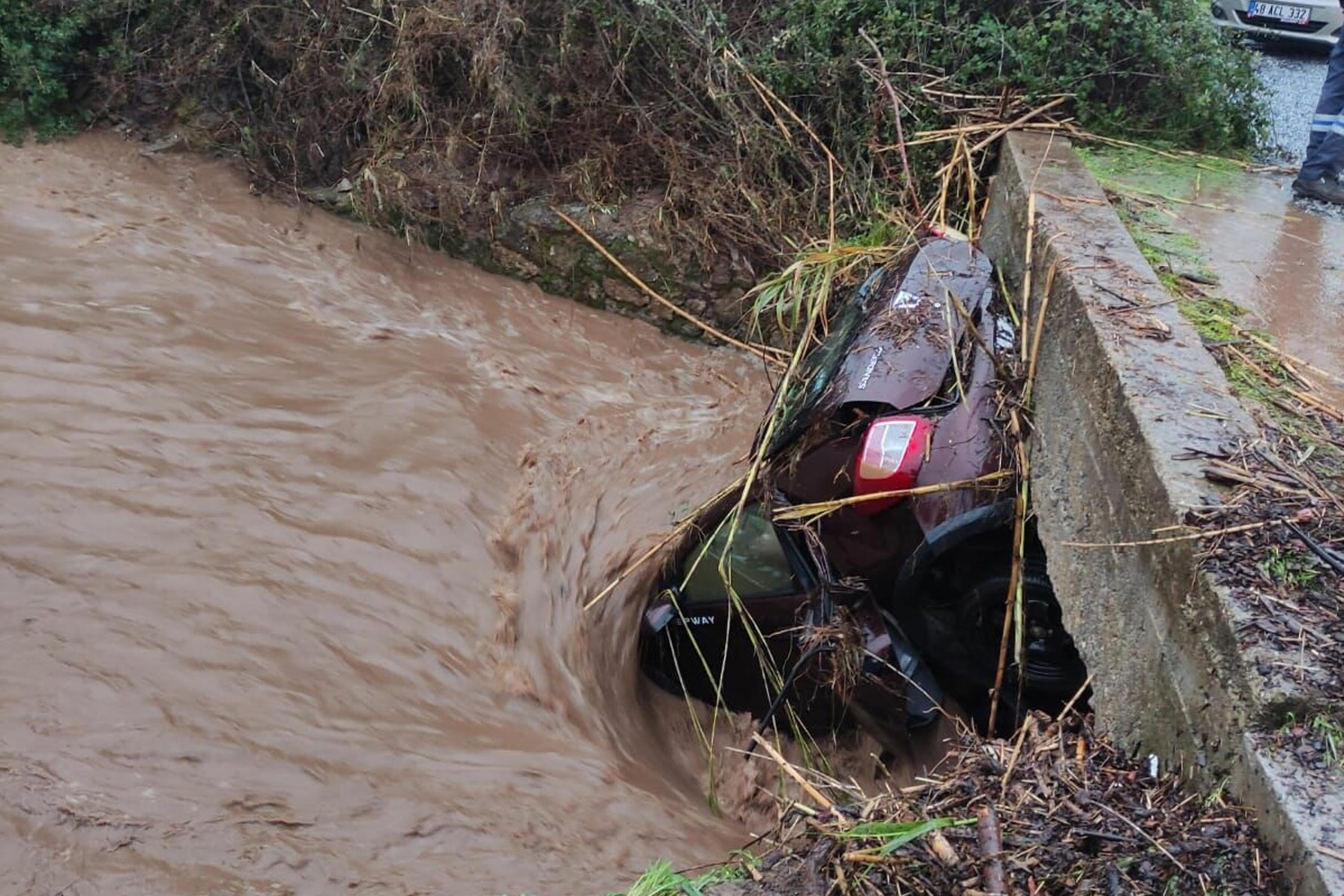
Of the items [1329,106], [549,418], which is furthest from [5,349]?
[1329,106]

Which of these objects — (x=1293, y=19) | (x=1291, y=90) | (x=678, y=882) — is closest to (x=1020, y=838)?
(x=678, y=882)

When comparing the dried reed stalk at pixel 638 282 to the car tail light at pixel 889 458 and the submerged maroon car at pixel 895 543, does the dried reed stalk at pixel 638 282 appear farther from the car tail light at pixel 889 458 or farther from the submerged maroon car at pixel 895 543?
the car tail light at pixel 889 458

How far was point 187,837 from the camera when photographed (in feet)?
10.0

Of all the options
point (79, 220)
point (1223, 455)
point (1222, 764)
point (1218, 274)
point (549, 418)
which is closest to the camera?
point (1222, 764)

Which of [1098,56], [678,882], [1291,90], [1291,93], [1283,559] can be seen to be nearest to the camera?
[678,882]

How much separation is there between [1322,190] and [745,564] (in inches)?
143

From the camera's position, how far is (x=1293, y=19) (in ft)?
34.7

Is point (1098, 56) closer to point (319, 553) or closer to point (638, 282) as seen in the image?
point (638, 282)

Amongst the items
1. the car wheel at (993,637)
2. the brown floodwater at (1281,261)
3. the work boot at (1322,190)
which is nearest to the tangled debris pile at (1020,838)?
the car wheel at (993,637)

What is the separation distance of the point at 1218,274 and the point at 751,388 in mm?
2794

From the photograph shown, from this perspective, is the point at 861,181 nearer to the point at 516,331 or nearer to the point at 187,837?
the point at 516,331

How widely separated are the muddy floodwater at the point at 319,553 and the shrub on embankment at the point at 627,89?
654 millimetres

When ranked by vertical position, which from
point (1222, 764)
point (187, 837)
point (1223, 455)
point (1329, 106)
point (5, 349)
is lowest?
point (187, 837)

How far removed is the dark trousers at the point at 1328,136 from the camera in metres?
5.71
